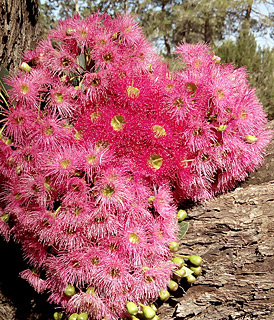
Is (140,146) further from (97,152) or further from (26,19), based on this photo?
(26,19)

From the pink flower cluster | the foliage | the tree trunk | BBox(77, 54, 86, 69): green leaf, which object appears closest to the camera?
the pink flower cluster

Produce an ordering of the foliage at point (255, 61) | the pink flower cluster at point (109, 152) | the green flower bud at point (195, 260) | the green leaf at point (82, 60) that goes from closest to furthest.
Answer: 1. the pink flower cluster at point (109, 152)
2. the green leaf at point (82, 60)
3. the green flower bud at point (195, 260)
4. the foliage at point (255, 61)

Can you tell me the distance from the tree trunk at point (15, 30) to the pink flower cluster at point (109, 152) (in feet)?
1.00

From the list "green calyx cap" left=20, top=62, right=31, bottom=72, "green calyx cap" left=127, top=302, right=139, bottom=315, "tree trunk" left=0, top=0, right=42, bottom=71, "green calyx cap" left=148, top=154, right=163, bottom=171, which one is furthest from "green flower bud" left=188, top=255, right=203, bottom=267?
"tree trunk" left=0, top=0, right=42, bottom=71

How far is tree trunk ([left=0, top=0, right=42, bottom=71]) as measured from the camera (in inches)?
45.2

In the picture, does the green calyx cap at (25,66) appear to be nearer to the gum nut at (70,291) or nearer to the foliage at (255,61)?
the gum nut at (70,291)

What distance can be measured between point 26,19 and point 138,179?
3.02ft

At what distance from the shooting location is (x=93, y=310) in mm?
868

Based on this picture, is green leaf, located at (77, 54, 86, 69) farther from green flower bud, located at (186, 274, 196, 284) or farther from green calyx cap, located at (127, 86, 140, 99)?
green flower bud, located at (186, 274, 196, 284)

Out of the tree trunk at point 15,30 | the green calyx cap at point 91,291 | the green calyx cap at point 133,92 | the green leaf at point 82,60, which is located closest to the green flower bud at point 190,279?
Answer: the green calyx cap at point 91,291

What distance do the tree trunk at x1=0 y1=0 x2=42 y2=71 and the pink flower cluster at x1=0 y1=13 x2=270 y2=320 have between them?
306 mm

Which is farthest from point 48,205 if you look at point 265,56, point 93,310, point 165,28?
point 165,28

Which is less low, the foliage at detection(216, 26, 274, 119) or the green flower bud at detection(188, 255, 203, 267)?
the foliage at detection(216, 26, 274, 119)

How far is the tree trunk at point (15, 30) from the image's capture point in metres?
1.15
